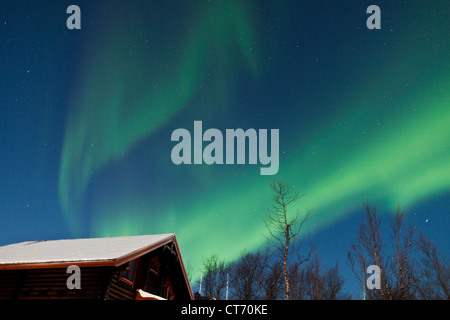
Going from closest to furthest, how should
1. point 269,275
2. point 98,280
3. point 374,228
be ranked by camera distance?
point 98,280, point 374,228, point 269,275

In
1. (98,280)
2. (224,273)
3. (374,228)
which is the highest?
(374,228)

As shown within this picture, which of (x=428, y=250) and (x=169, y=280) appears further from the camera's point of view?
(x=428, y=250)

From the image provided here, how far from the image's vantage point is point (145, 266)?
54.3ft

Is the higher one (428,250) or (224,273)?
(428,250)
